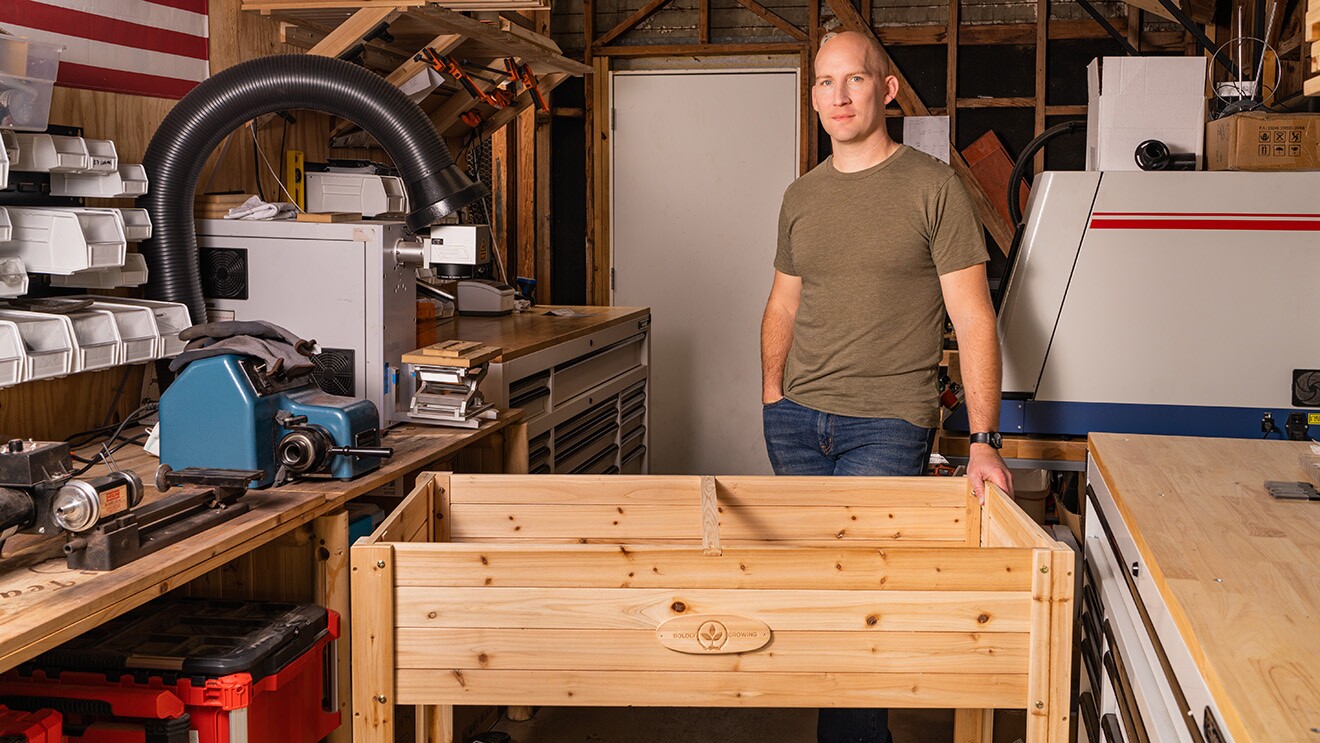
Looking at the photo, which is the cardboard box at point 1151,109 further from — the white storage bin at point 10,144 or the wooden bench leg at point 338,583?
the white storage bin at point 10,144

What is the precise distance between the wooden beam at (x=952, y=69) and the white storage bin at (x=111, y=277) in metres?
3.90

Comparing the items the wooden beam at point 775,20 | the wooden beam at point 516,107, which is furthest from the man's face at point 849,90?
the wooden beam at point 775,20

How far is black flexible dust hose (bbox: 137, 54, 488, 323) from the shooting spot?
2750 mm

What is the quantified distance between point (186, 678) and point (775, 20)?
4.44 m

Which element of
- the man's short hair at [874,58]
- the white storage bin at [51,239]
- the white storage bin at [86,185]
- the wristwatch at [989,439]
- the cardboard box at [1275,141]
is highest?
the man's short hair at [874,58]

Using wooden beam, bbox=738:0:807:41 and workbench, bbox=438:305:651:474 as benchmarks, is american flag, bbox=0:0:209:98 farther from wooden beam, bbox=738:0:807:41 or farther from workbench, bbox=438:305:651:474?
wooden beam, bbox=738:0:807:41

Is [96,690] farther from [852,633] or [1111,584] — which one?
[1111,584]

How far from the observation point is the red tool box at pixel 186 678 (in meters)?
2.01

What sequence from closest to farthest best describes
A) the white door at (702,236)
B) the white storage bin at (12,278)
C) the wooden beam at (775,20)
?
the white storage bin at (12,278)
the wooden beam at (775,20)
the white door at (702,236)

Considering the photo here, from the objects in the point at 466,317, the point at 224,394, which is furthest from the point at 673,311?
the point at 224,394

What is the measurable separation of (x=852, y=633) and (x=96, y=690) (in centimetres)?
128

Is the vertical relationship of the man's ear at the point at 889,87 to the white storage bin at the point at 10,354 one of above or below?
above

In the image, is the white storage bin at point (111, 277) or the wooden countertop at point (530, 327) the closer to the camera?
the white storage bin at point (111, 277)

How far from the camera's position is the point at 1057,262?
9.19 ft
